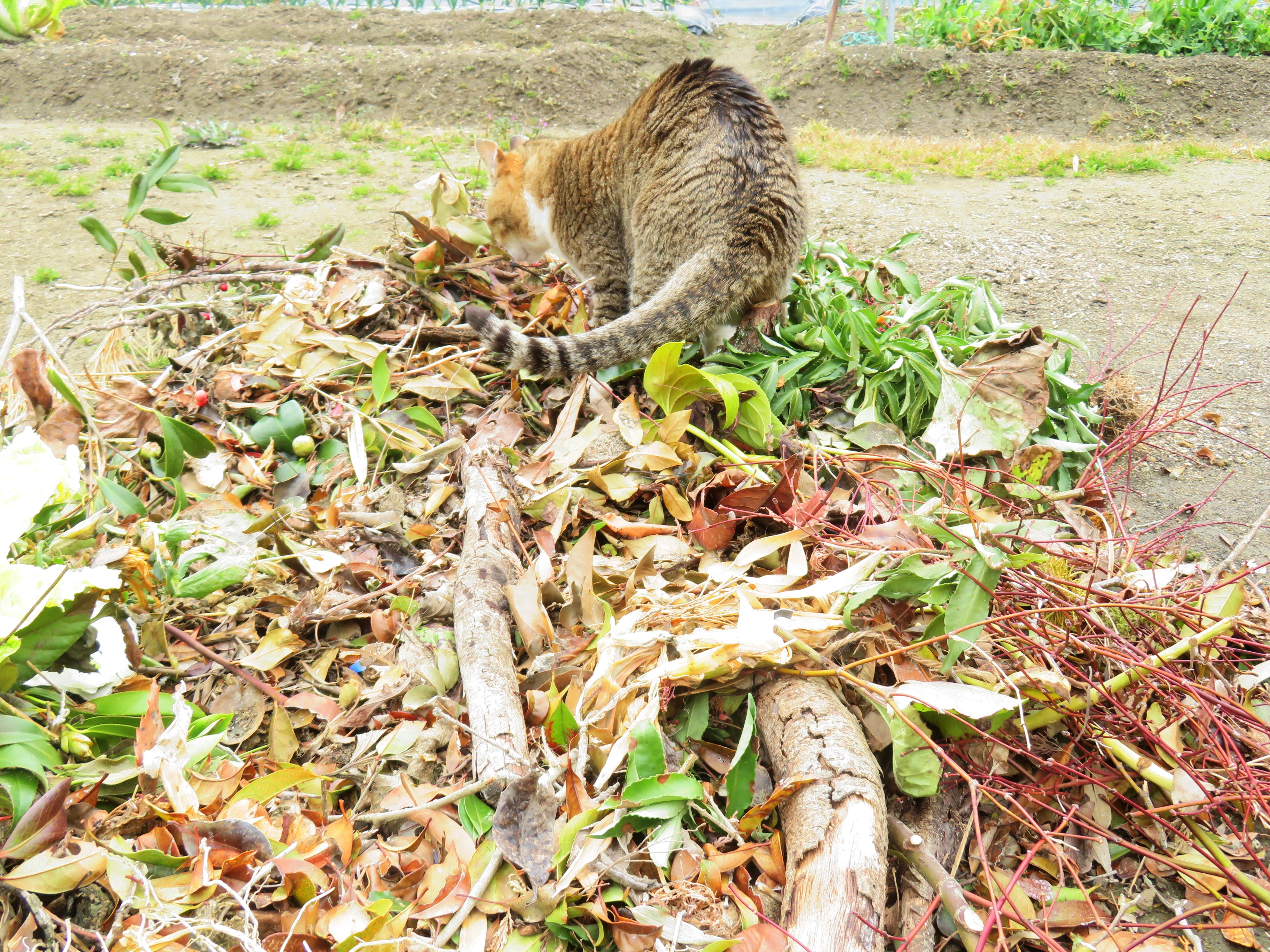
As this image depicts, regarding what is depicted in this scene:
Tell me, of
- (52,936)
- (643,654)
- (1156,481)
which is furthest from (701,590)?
(1156,481)

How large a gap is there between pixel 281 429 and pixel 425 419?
415 millimetres

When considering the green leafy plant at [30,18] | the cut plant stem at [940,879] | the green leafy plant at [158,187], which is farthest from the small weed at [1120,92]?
the green leafy plant at [30,18]

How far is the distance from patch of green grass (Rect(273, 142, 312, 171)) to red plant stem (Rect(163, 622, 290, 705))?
5.02 meters

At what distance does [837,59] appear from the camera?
9461 mm

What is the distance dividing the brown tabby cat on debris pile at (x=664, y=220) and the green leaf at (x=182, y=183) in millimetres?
860

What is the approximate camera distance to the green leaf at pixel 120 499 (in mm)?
1639

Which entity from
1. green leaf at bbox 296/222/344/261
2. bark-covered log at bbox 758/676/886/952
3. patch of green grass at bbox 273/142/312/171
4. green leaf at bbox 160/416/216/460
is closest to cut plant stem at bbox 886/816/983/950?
bark-covered log at bbox 758/676/886/952

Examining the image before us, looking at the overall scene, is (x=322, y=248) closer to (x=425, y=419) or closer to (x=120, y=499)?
(x=425, y=419)

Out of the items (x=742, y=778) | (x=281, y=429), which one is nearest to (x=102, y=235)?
(x=281, y=429)

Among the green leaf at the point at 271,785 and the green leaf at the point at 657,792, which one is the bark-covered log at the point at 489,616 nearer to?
the green leaf at the point at 657,792

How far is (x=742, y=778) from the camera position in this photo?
133 centimetres

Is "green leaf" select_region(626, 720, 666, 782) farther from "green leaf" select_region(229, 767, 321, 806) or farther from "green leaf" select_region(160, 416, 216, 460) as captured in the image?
"green leaf" select_region(160, 416, 216, 460)

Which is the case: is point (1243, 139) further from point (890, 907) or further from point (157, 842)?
point (157, 842)

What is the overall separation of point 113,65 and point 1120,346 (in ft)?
37.1
